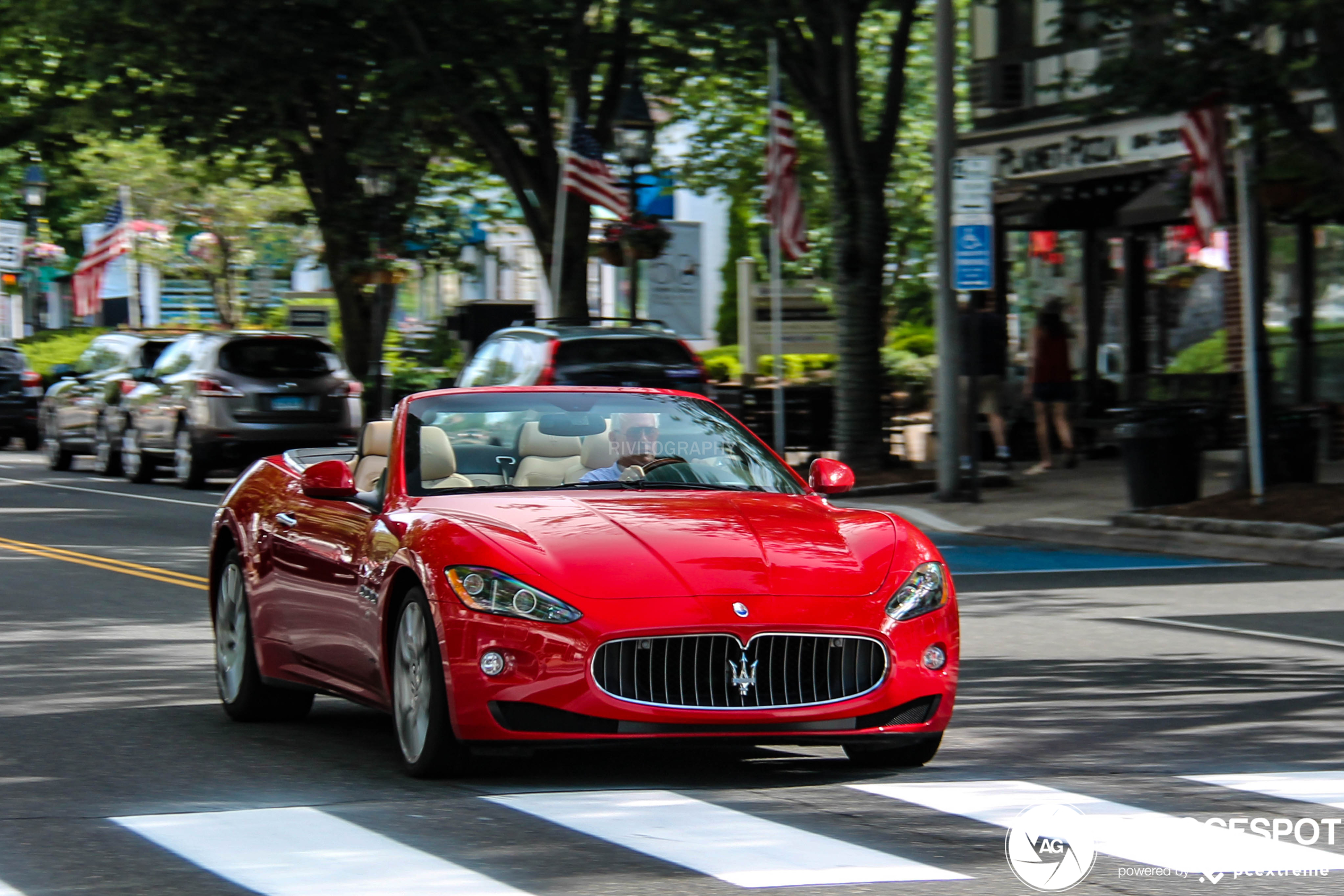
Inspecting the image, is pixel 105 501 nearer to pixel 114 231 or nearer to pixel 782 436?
pixel 782 436

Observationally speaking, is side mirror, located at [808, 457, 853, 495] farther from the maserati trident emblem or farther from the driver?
the maserati trident emblem

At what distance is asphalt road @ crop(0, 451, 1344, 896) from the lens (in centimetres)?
580

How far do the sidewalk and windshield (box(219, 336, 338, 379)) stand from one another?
700cm

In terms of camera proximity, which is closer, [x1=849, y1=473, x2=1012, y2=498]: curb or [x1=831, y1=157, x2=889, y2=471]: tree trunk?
[x1=849, y1=473, x2=1012, y2=498]: curb

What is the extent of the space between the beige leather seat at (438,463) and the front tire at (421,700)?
0.69 m

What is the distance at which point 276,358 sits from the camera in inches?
974

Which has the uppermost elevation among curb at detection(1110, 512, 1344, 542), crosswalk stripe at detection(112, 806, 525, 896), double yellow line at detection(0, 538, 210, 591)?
crosswalk stripe at detection(112, 806, 525, 896)

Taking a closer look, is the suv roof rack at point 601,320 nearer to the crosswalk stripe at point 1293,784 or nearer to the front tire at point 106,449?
the front tire at point 106,449

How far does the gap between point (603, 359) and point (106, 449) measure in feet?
30.9

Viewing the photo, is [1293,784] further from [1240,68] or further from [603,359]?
[603,359]

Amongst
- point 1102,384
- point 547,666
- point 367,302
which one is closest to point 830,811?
point 547,666

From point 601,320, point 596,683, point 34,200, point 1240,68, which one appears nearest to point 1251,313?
point 1240,68

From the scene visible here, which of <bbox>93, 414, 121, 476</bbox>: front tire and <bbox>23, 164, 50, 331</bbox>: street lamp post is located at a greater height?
<bbox>23, 164, 50, 331</bbox>: street lamp post

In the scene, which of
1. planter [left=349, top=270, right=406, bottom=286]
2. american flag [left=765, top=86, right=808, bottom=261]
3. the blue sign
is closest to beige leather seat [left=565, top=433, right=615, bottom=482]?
the blue sign
